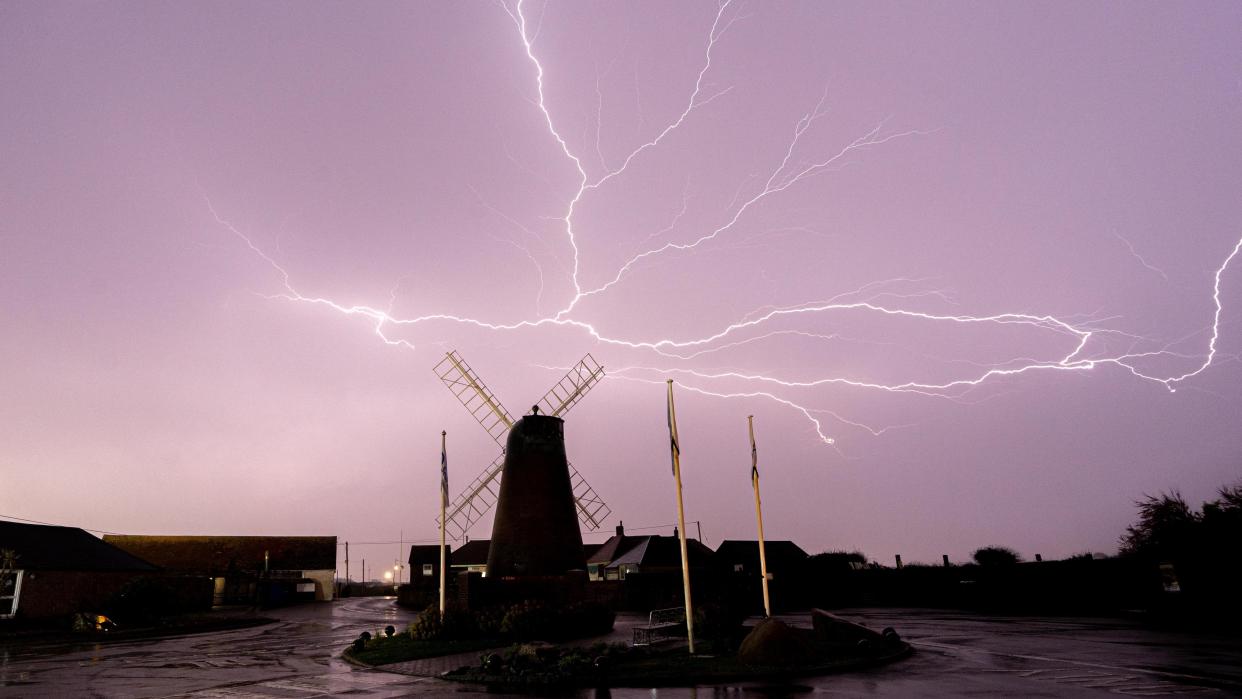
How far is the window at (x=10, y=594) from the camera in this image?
34647mm

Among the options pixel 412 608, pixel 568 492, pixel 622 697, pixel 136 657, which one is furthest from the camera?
pixel 412 608

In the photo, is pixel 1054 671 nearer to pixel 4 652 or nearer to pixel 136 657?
pixel 136 657

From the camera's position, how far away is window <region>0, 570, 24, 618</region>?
3465 cm

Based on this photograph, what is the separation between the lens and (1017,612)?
113 feet

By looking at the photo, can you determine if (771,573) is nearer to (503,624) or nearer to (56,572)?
(503,624)

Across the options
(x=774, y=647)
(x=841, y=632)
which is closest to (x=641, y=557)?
(x=841, y=632)

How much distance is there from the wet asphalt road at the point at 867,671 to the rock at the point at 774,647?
119 cm

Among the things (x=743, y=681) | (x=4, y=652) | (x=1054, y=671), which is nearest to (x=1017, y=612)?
(x=1054, y=671)

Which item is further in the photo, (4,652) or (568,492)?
(568,492)

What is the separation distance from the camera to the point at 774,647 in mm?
15125

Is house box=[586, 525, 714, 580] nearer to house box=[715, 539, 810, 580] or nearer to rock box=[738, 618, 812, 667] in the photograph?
house box=[715, 539, 810, 580]

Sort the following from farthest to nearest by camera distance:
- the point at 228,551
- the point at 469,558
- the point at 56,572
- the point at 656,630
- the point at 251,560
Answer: the point at 469,558
the point at 228,551
the point at 251,560
the point at 56,572
the point at 656,630

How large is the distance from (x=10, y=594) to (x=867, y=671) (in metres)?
42.0

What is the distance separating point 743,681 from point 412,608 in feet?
136
